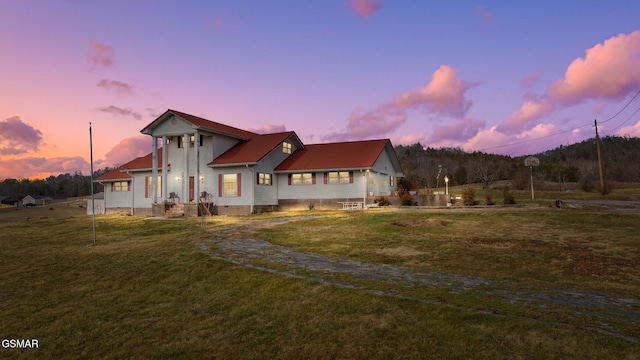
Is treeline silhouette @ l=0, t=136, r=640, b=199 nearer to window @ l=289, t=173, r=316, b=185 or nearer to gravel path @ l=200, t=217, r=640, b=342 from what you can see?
window @ l=289, t=173, r=316, b=185

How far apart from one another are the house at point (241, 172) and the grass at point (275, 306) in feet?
48.9

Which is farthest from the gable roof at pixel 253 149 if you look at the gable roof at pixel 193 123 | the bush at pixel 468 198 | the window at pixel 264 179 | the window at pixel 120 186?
the bush at pixel 468 198

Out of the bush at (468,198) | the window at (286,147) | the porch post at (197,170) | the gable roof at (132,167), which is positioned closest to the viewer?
the bush at (468,198)

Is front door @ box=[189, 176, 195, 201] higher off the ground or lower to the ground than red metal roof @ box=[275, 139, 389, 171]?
lower

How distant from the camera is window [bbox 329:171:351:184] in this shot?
97.3ft

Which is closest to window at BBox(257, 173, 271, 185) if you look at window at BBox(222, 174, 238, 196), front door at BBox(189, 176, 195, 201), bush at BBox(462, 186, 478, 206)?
window at BBox(222, 174, 238, 196)

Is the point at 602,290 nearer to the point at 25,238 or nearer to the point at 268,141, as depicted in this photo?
the point at 25,238

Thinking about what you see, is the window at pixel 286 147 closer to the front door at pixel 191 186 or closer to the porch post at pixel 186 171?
the porch post at pixel 186 171

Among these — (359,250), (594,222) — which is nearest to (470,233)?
(359,250)

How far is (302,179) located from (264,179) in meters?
3.42

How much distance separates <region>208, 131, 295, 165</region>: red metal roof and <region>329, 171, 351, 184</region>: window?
5746mm

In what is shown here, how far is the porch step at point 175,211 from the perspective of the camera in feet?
93.5

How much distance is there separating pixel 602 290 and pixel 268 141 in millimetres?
28417

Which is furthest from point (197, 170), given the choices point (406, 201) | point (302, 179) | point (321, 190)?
point (406, 201)
